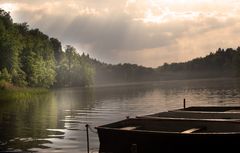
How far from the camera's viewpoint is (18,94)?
280 feet

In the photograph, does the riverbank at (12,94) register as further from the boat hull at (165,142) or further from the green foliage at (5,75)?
the boat hull at (165,142)

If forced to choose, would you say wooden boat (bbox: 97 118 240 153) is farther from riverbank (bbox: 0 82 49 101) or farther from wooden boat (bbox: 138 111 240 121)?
→ riverbank (bbox: 0 82 49 101)

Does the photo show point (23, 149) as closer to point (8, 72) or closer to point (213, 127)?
point (213, 127)

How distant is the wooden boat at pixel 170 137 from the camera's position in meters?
21.2

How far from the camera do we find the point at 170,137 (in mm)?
21875

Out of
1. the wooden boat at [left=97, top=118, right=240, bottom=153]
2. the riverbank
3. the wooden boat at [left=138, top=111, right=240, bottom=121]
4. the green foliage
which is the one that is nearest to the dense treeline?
the green foliage

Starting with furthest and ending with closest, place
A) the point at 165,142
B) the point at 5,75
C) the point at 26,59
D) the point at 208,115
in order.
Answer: the point at 26,59, the point at 5,75, the point at 208,115, the point at 165,142

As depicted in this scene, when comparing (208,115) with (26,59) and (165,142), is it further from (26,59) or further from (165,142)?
(26,59)

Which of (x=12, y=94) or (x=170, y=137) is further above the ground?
(x=12, y=94)

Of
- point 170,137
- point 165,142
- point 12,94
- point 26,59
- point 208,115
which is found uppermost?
point 26,59

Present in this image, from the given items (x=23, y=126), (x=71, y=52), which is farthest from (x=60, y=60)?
(x=23, y=126)

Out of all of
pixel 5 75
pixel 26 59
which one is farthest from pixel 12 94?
pixel 26 59

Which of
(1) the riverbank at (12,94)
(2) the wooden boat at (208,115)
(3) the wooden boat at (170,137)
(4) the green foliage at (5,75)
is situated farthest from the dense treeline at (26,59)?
(3) the wooden boat at (170,137)

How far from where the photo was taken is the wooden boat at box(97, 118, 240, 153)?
2117cm
